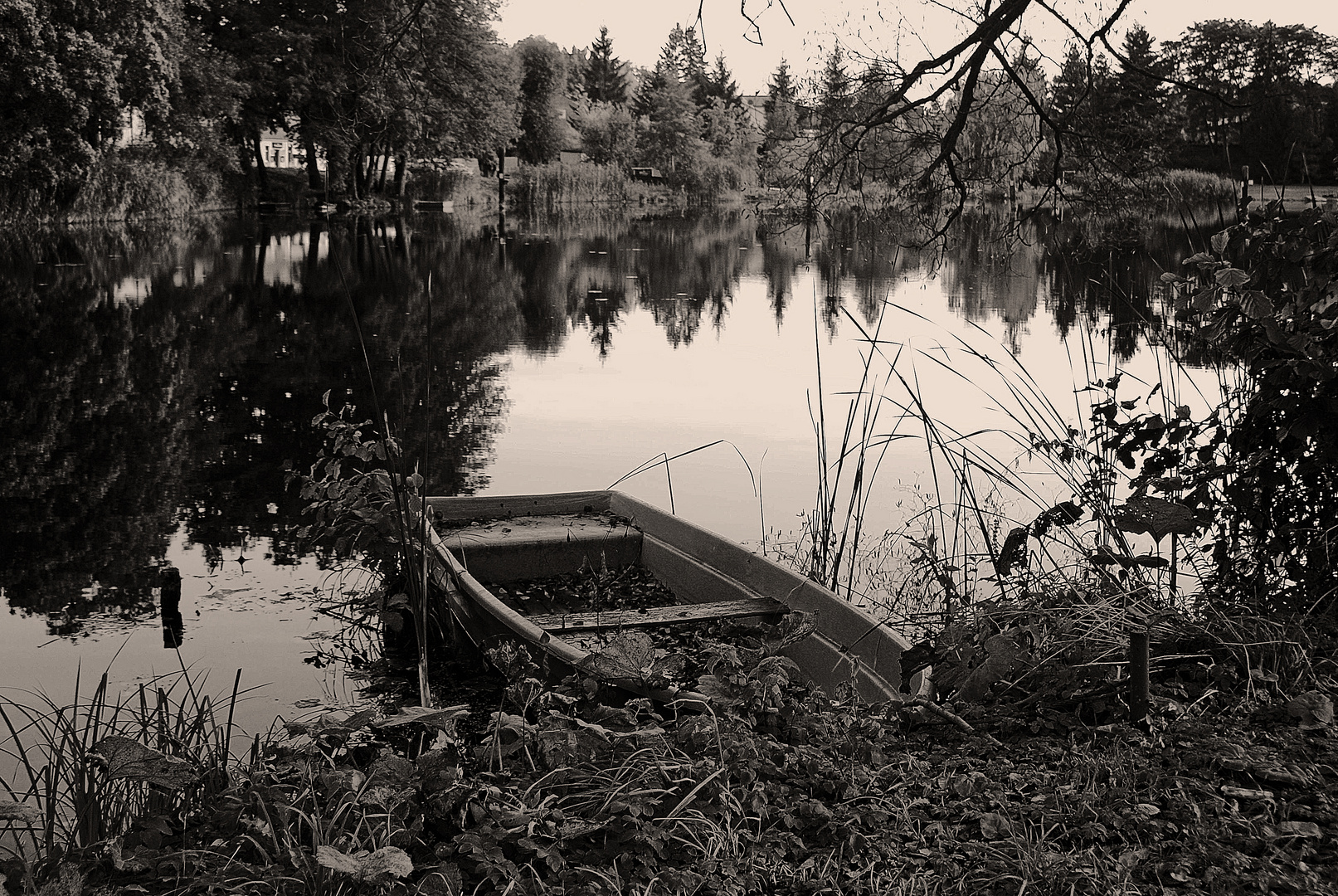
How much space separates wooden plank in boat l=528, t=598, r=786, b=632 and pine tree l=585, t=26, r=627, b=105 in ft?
295

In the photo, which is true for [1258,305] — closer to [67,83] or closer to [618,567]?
[618,567]

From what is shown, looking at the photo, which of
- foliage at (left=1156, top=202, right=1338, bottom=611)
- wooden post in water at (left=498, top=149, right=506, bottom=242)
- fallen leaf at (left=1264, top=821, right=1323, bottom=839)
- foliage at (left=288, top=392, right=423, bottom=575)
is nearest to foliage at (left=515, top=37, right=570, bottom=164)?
wooden post in water at (left=498, top=149, right=506, bottom=242)

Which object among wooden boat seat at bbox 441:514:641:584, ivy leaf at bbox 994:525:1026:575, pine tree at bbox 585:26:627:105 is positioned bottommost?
wooden boat seat at bbox 441:514:641:584

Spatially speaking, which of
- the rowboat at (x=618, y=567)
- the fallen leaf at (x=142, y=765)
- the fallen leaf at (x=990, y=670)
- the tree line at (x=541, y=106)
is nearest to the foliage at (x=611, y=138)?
the tree line at (x=541, y=106)

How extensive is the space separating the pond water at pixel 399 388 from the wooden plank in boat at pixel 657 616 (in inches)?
34.0

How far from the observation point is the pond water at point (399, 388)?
190 inches

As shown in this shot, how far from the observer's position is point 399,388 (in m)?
8.23

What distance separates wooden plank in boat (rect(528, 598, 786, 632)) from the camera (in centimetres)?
381

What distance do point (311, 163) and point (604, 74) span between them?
59.6 meters

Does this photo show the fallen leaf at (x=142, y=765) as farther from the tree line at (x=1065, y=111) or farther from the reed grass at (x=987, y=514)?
the tree line at (x=1065, y=111)

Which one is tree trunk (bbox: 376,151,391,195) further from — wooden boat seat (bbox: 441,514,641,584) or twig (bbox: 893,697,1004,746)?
twig (bbox: 893,697,1004,746)

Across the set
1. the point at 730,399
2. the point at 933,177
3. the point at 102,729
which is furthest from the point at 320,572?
the point at 730,399

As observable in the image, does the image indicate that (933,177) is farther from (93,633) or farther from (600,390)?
(93,633)

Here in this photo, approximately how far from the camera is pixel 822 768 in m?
2.26
